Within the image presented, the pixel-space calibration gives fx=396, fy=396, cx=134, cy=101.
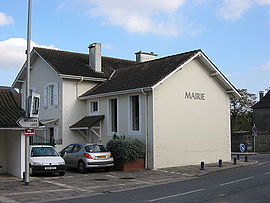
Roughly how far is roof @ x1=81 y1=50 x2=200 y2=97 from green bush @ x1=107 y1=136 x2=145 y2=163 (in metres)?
3.26

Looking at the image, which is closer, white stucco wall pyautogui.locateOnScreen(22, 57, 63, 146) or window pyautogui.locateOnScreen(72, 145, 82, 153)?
window pyautogui.locateOnScreen(72, 145, 82, 153)

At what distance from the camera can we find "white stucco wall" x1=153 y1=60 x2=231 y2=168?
21.8 m

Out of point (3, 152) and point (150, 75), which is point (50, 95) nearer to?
point (150, 75)

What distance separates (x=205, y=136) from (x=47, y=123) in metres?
10.6

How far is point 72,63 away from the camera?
A: 1133 inches

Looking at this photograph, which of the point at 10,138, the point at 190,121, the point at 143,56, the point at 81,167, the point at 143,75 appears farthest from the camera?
the point at 143,56

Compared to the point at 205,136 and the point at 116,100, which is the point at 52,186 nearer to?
the point at 116,100

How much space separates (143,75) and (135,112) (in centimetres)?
240

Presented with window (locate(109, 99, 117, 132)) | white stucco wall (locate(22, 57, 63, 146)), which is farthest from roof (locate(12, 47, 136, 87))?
window (locate(109, 99, 117, 132))

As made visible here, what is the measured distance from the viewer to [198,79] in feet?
80.2

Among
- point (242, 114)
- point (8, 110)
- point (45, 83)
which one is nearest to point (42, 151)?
point (8, 110)

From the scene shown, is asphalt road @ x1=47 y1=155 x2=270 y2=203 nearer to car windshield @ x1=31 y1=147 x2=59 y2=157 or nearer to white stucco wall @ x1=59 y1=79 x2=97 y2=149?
car windshield @ x1=31 y1=147 x2=59 y2=157

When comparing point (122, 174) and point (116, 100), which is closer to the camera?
point (122, 174)

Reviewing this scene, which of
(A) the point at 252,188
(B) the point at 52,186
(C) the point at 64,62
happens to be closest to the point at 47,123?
(C) the point at 64,62
